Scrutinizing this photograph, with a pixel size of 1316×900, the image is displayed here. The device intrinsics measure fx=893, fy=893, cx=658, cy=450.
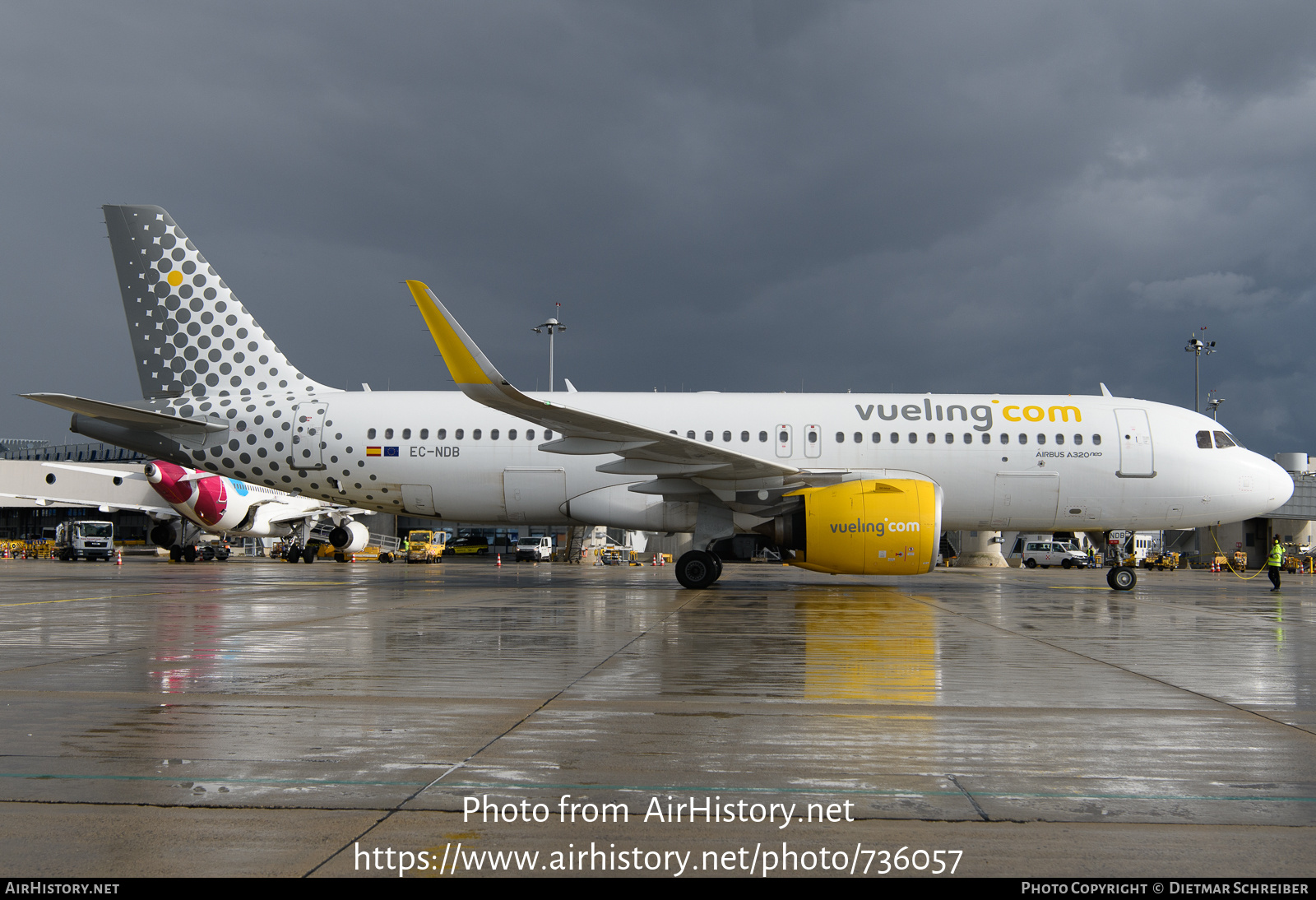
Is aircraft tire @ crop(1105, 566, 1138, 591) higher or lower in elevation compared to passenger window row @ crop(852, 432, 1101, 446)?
lower

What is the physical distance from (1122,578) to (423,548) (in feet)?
107

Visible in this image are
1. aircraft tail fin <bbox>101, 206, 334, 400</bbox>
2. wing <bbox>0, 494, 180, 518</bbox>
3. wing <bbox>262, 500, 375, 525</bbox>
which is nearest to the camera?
aircraft tail fin <bbox>101, 206, 334, 400</bbox>

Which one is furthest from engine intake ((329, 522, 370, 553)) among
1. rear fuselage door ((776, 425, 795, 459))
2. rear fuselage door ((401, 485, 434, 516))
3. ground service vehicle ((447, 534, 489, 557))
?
ground service vehicle ((447, 534, 489, 557))

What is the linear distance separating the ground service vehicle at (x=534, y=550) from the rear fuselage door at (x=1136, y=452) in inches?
1356

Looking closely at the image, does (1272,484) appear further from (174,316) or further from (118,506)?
(118,506)

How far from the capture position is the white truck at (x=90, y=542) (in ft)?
132

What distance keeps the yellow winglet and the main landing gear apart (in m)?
5.07

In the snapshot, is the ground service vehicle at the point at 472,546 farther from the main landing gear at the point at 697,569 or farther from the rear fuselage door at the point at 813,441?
the rear fuselage door at the point at 813,441

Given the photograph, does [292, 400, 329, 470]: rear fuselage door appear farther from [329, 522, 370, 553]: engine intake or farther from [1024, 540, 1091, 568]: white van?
[1024, 540, 1091, 568]: white van

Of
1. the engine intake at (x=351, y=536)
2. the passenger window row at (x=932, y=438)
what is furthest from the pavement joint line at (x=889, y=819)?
the engine intake at (x=351, y=536)

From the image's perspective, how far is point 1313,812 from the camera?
3.49 m

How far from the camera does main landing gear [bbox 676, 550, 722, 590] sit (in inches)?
635
